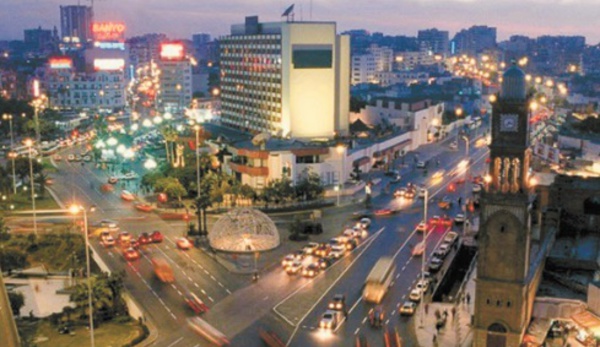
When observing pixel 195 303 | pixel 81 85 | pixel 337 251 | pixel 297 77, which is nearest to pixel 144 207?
pixel 337 251

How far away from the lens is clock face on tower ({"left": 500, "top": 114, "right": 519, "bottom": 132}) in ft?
118

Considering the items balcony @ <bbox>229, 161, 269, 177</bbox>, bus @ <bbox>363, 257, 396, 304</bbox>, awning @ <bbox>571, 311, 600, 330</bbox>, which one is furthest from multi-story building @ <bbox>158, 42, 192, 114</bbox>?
awning @ <bbox>571, 311, 600, 330</bbox>

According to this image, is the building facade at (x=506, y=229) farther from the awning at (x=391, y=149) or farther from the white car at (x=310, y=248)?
the awning at (x=391, y=149)

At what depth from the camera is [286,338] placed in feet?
128

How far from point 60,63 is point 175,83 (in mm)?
28395

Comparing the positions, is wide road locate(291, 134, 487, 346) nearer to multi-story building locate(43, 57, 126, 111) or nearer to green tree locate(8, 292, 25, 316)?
green tree locate(8, 292, 25, 316)

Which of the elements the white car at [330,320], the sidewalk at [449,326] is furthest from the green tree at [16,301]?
the sidewalk at [449,326]

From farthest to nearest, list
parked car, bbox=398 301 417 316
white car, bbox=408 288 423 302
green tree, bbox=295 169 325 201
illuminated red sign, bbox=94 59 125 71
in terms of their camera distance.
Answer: illuminated red sign, bbox=94 59 125 71 < green tree, bbox=295 169 325 201 < white car, bbox=408 288 423 302 < parked car, bbox=398 301 417 316

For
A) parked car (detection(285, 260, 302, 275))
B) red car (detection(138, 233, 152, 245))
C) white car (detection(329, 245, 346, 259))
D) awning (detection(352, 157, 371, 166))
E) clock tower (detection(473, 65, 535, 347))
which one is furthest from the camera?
awning (detection(352, 157, 371, 166))

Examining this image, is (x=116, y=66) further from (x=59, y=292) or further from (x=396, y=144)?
(x=59, y=292)

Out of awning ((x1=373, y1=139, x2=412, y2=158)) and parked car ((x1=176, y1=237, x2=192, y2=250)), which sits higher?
awning ((x1=373, y1=139, x2=412, y2=158))

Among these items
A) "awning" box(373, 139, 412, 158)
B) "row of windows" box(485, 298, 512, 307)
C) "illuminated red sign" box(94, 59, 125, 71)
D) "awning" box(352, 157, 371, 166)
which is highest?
"illuminated red sign" box(94, 59, 125, 71)

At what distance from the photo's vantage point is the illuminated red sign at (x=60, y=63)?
163625mm

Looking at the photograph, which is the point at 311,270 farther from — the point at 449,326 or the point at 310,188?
the point at 310,188
